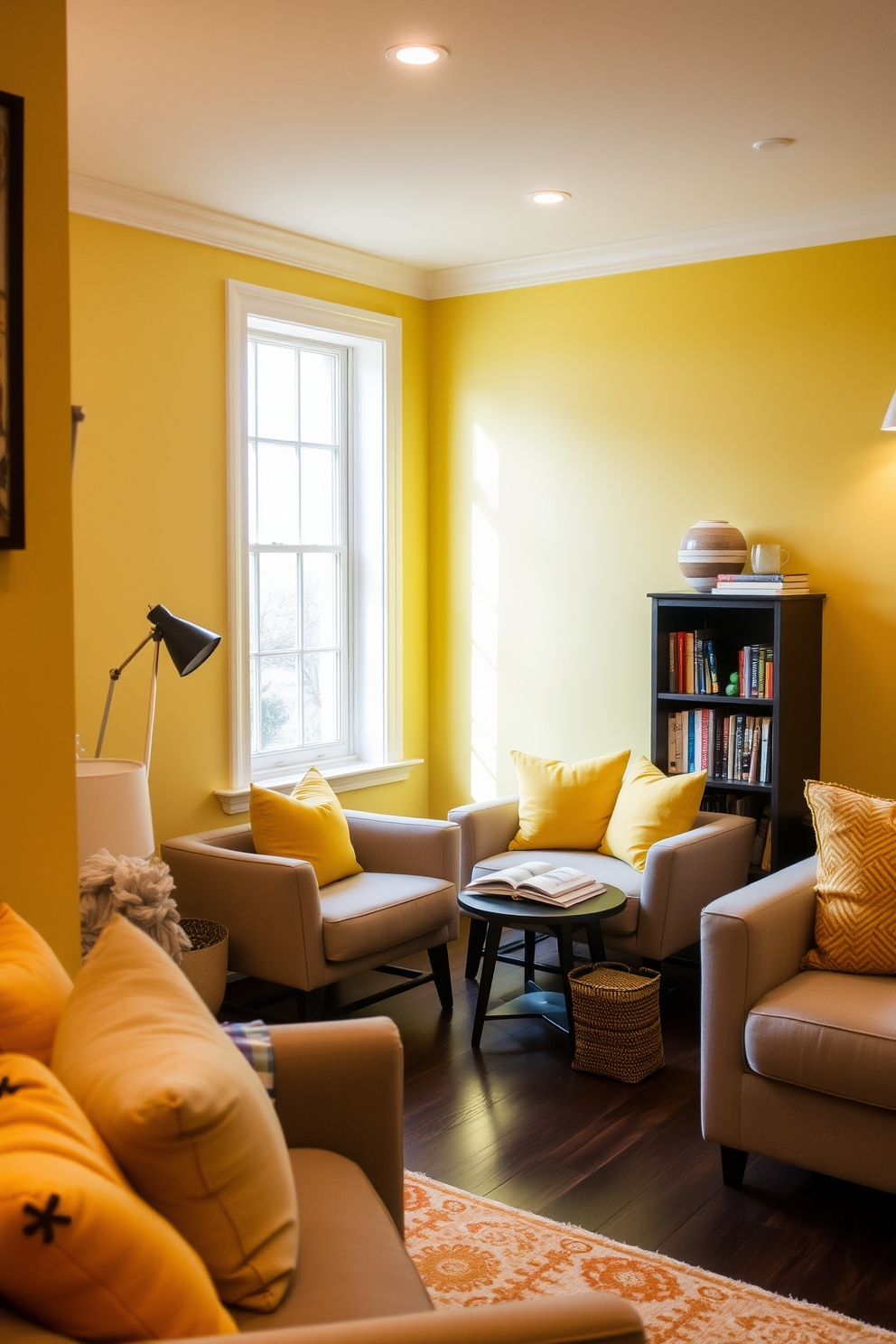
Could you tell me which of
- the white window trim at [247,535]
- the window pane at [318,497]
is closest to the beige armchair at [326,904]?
the white window trim at [247,535]

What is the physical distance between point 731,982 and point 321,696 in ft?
8.77

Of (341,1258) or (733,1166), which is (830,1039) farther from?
(341,1258)

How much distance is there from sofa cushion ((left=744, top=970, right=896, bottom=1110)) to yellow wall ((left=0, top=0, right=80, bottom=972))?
1.62 m

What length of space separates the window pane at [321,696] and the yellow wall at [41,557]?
2.65m

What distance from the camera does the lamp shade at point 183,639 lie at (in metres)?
3.45

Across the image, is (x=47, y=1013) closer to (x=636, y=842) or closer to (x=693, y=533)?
(x=636, y=842)

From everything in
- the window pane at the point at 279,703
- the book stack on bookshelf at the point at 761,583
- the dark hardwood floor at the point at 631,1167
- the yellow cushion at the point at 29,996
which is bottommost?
the dark hardwood floor at the point at 631,1167

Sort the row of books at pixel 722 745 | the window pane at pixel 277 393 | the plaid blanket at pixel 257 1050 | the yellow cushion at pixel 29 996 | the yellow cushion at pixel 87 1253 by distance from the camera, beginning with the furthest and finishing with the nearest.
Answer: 1. the window pane at pixel 277 393
2. the row of books at pixel 722 745
3. the plaid blanket at pixel 257 1050
4. the yellow cushion at pixel 29 996
5. the yellow cushion at pixel 87 1253

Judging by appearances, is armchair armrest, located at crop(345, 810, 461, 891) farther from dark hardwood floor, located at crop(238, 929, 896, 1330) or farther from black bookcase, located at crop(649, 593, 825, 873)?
black bookcase, located at crop(649, 593, 825, 873)

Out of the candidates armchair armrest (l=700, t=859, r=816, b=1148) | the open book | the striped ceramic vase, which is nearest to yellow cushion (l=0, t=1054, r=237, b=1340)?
armchair armrest (l=700, t=859, r=816, b=1148)

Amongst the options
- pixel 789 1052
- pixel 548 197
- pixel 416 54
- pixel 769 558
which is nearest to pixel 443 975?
pixel 789 1052

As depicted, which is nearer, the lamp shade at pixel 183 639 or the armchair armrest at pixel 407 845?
the lamp shade at pixel 183 639

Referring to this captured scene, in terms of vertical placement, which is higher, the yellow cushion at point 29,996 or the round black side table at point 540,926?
the yellow cushion at point 29,996

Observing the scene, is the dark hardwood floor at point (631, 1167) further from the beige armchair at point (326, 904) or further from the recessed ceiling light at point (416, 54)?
the recessed ceiling light at point (416, 54)
